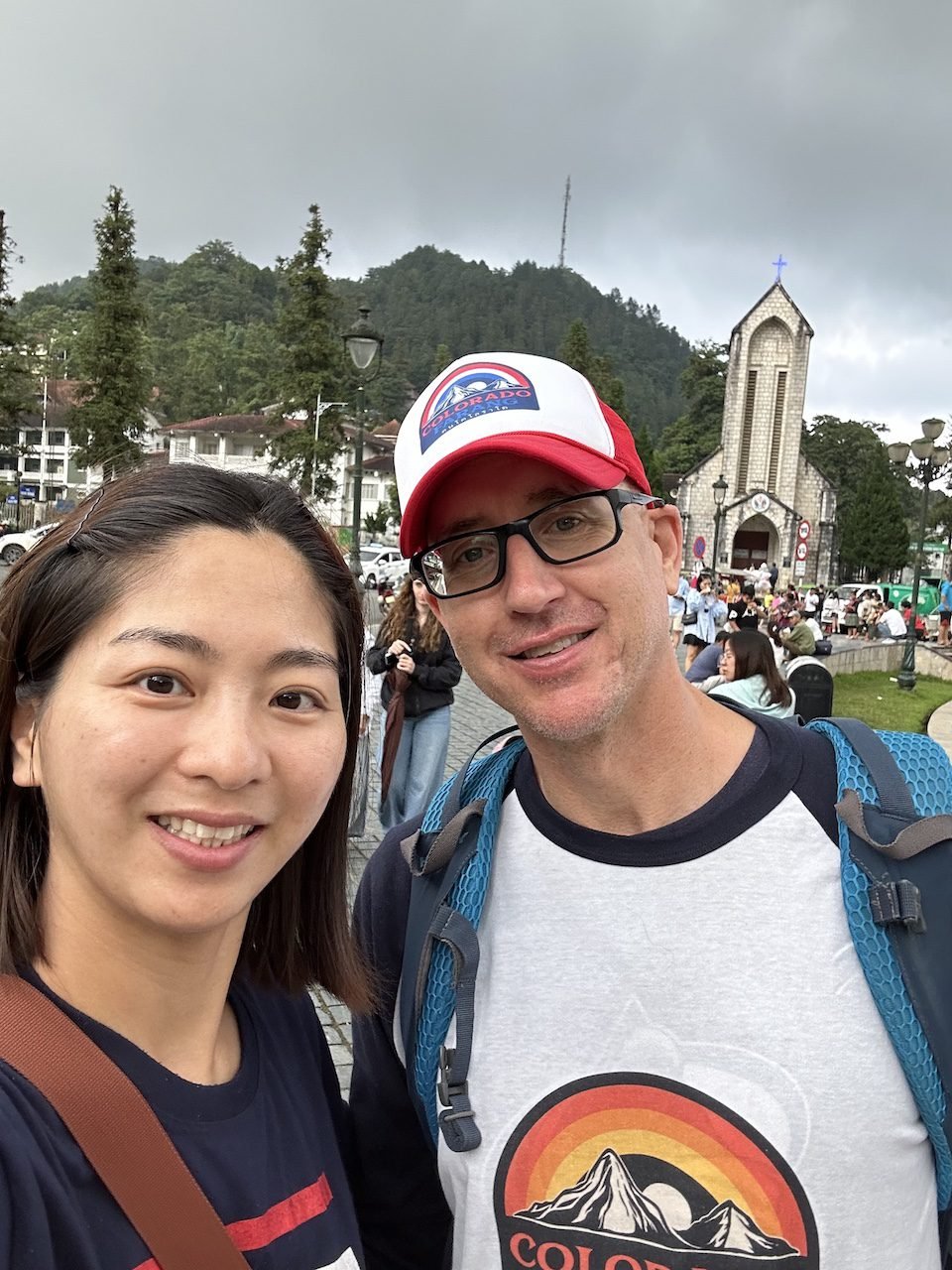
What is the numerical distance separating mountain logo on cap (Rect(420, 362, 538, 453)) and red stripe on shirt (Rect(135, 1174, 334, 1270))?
1227 mm

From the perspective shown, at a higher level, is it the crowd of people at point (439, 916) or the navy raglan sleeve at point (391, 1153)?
→ the crowd of people at point (439, 916)

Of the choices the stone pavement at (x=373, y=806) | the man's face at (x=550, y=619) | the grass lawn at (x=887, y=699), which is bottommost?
the stone pavement at (x=373, y=806)

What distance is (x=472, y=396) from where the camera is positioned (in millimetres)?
1846

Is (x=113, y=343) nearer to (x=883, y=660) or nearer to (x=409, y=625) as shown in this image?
(x=883, y=660)

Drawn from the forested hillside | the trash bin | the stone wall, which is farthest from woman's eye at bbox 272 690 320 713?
the forested hillside

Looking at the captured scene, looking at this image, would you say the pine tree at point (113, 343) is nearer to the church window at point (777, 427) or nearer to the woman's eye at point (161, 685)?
the woman's eye at point (161, 685)

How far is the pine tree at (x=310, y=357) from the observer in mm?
42406

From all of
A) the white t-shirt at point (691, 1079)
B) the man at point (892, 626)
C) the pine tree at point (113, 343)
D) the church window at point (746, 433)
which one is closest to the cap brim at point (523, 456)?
the white t-shirt at point (691, 1079)

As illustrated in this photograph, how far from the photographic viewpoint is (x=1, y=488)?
32.7m

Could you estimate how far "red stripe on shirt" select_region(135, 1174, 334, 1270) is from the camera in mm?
1310

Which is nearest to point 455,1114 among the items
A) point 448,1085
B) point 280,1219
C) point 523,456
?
point 448,1085

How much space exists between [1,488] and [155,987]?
3510cm

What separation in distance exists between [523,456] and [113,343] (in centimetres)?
3875

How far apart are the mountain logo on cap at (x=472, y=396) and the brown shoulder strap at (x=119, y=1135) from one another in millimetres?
1122
